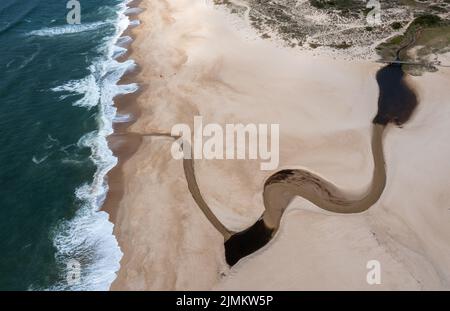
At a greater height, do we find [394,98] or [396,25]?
[396,25]

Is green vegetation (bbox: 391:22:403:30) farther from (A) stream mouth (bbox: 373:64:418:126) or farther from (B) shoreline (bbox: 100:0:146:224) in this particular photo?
(B) shoreline (bbox: 100:0:146:224)

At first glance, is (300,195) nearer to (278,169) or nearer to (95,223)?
(278,169)

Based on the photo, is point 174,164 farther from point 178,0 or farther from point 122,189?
point 178,0

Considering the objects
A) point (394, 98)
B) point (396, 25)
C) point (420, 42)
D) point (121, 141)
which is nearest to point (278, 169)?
point (121, 141)

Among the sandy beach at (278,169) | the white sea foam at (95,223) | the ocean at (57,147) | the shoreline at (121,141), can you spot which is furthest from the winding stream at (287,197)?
the ocean at (57,147)

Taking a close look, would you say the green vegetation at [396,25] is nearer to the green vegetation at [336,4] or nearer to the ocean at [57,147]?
the green vegetation at [336,4]

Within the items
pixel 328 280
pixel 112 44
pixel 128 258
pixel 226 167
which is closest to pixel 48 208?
pixel 128 258
